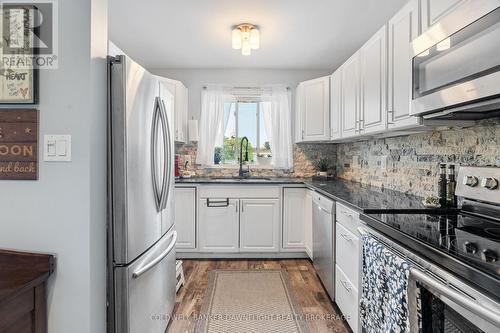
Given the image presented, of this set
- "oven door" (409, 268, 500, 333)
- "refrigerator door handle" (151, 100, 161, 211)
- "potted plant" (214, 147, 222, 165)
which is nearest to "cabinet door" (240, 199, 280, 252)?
"potted plant" (214, 147, 222, 165)

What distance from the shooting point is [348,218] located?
195cm

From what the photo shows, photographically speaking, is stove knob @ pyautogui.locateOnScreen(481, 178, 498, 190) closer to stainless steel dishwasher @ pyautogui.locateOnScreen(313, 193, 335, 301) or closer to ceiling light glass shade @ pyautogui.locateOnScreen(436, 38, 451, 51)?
ceiling light glass shade @ pyautogui.locateOnScreen(436, 38, 451, 51)

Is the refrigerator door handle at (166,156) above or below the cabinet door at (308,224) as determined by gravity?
above

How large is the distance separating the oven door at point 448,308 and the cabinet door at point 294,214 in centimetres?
240

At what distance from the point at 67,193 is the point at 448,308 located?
146 cm

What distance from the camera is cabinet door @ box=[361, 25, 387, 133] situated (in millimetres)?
1977

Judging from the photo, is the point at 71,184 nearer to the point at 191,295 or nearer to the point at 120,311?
the point at 120,311

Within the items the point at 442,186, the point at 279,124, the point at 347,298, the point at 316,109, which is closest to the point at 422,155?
the point at 442,186

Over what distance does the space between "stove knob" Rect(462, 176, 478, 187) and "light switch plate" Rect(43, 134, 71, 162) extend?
1904 millimetres

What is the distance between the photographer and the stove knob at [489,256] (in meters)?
0.82

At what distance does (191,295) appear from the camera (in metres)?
2.54

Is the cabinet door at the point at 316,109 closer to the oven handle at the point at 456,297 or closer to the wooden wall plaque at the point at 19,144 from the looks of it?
the oven handle at the point at 456,297

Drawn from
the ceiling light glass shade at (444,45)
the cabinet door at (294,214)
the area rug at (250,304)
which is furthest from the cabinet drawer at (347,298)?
the ceiling light glass shade at (444,45)

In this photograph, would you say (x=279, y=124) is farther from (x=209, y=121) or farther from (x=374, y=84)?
(x=374, y=84)
